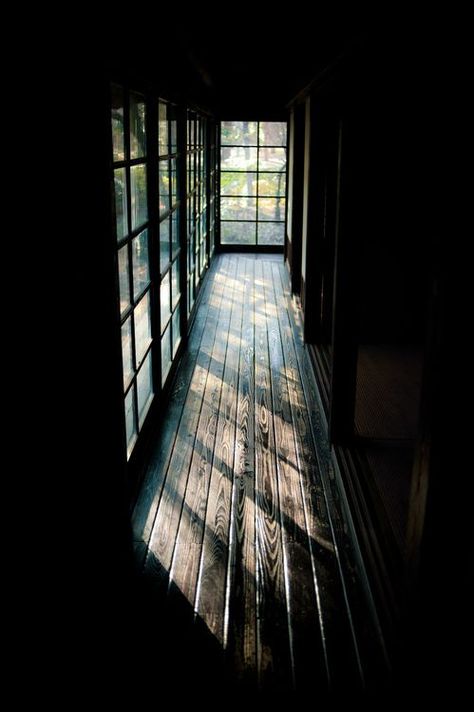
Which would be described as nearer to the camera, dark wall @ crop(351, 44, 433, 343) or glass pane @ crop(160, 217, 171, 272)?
glass pane @ crop(160, 217, 171, 272)

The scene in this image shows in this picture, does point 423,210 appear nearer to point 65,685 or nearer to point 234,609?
point 234,609

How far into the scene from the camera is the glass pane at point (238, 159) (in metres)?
9.73

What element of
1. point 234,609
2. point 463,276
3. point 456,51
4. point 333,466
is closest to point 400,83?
point 333,466

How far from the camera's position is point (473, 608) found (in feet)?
5.34

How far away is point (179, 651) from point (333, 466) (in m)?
1.53

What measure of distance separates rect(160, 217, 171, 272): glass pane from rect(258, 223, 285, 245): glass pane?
5.64 meters

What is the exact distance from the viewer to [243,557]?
2.70 metres

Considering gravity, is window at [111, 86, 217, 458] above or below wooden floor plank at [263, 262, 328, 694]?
above

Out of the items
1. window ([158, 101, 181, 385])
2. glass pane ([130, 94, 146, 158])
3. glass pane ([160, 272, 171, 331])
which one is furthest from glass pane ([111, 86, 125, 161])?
glass pane ([160, 272, 171, 331])

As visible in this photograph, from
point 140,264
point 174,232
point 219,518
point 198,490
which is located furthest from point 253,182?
point 219,518

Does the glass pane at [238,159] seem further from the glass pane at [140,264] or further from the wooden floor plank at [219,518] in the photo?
the glass pane at [140,264]

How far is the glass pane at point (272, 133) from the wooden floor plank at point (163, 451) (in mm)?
4722

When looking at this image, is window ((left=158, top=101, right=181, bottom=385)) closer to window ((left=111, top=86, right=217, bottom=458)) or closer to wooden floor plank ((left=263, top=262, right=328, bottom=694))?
window ((left=111, top=86, right=217, bottom=458))

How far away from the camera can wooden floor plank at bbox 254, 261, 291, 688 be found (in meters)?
2.12
